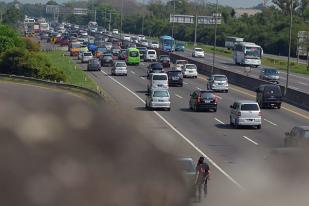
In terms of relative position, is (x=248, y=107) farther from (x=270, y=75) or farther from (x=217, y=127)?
(x=270, y=75)

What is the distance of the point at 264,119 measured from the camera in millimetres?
35250

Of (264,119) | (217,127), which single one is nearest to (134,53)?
(264,119)

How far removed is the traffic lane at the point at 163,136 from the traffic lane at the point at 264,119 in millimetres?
2905

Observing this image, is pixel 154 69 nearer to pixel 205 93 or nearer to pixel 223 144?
pixel 205 93

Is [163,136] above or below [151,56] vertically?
above

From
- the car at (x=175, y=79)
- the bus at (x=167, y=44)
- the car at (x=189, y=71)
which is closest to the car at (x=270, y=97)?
the car at (x=175, y=79)

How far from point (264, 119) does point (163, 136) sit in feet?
106

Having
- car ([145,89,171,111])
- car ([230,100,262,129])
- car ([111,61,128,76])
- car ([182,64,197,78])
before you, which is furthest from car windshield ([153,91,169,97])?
car ([182,64,197,78])

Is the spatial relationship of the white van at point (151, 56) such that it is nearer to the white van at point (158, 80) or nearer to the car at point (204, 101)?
the white van at point (158, 80)

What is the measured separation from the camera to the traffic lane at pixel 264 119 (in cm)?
2788

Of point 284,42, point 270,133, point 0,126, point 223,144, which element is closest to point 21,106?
point 0,126

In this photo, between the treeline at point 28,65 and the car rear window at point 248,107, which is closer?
the car rear window at point 248,107

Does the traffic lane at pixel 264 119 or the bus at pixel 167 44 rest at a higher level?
the bus at pixel 167 44

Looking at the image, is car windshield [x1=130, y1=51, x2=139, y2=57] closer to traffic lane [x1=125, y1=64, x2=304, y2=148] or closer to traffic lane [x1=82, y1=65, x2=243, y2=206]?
traffic lane [x1=82, y1=65, x2=243, y2=206]
